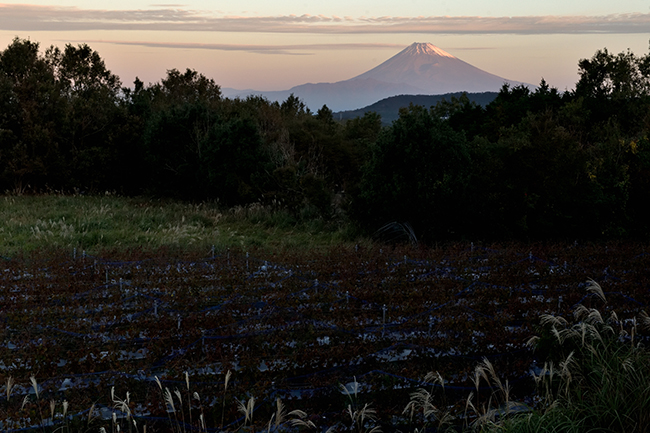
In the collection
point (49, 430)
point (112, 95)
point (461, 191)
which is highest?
point (112, 95)

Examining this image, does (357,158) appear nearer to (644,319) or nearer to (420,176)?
→ (420,176)

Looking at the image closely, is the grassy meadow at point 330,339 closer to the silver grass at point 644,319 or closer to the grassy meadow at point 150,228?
the silver grass at point 644,319

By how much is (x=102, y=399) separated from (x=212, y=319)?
6.43 feet

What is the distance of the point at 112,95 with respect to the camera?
26.2 m

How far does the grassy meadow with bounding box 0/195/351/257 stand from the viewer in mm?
12062

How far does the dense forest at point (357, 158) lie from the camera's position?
12938 mm

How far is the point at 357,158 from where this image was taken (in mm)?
26875

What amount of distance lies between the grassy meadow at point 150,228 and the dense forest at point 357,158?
1.05 metres

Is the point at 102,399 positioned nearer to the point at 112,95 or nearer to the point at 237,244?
the point at 237,244

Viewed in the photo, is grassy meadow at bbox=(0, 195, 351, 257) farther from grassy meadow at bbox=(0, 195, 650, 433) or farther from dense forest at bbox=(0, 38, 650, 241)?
dense forest at bbox=(0, 38, 650, 241)

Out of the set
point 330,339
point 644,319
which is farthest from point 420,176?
point 330,339

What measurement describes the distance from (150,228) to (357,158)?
14.5 meters

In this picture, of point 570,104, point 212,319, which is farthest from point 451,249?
point 570,104

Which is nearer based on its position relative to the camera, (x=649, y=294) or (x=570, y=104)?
(x=649, y=294)
